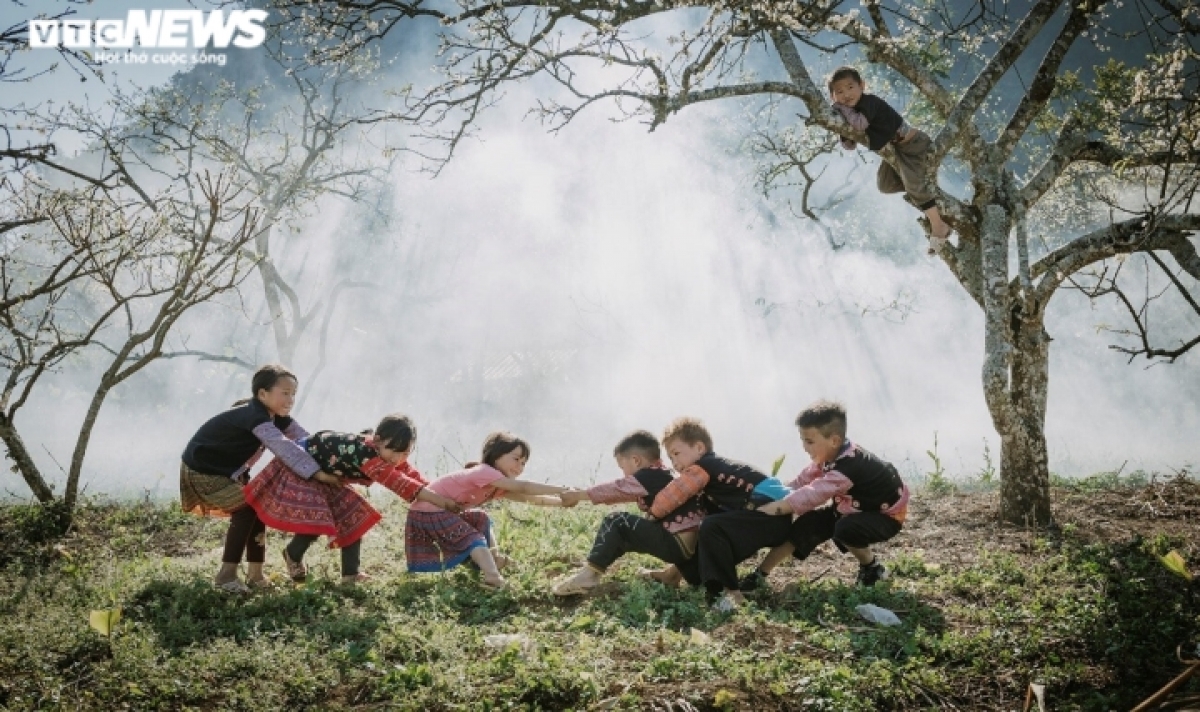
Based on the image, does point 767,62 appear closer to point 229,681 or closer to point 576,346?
point 576,346

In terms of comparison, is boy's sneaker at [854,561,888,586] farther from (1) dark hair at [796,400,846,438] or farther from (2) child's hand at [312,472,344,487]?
(2) child's hand at [312,472,344,487]

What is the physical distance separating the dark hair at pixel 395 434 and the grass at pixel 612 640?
99 centimetres

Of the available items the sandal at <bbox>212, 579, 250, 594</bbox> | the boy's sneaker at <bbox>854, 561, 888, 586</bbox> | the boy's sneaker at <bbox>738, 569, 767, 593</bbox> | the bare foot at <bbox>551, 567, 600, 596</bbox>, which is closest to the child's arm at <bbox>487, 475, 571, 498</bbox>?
the bare foot at <bbox>551, 567, 600, 596</bbox>

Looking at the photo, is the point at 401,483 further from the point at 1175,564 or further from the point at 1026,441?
the point at 1026,441

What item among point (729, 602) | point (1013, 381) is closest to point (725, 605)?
point (729, 602)

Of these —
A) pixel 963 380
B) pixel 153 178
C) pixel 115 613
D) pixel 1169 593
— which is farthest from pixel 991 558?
pixel 153 178

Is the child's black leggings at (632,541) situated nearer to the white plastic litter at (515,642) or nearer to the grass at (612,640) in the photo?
the grass at (612,640)

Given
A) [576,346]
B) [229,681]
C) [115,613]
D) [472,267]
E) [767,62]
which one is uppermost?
[767,62]

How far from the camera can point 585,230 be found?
144ft

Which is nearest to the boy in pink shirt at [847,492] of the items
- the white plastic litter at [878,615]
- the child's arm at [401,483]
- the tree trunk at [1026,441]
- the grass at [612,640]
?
the grass at [612,640]

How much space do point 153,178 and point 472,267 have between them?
18.9 metres

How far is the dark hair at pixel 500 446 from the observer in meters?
6.03

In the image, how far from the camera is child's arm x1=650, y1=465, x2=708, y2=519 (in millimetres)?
5465

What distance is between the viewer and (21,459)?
772 centimetres
